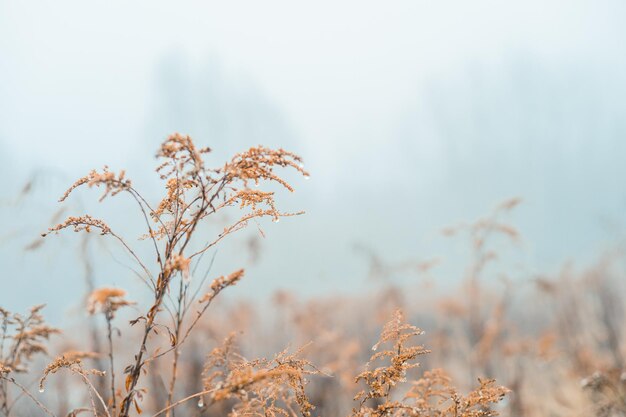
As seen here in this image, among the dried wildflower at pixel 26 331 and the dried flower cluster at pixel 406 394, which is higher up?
the dried wildflower at pixel 26 331

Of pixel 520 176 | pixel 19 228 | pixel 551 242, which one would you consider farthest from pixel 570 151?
pixel 19 228

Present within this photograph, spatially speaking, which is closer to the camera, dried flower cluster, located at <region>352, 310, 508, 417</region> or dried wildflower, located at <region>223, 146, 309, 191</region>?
dried wildflower, located at <region>223, 146, 309, 191</region>

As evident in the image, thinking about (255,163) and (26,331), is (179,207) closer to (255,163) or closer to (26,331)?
(255,163)

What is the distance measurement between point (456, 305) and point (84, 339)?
28.2 ft

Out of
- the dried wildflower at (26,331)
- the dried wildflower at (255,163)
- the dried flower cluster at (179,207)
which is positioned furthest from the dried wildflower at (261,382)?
the dried wildflower at (26,331)

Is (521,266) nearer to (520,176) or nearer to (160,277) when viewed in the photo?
(160,277)

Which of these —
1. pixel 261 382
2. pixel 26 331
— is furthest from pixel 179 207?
pixel 26 331

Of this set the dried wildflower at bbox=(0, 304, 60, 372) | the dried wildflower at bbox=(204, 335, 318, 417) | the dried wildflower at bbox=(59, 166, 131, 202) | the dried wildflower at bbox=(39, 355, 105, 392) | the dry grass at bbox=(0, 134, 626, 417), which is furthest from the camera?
the dried wildflower at bbox=(0, 304, 60, 372)

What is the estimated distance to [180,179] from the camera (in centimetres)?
214

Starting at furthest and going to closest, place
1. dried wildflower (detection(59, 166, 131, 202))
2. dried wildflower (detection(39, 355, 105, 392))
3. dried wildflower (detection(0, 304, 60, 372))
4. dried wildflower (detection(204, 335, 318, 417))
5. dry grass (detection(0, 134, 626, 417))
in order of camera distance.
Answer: dried wildflower (detection(0, 304, 60, 372))
dried wildflower (detection(39, 355, 105, 392))
dry grass (detection(0, 134, 626, 417))
dried wildflower (detection(59, 166, 131, 202))
dried wildflower (detection(204, 335, 318, 417))

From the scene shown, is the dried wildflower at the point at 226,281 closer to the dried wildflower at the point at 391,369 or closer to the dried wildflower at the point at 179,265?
the dried wildflower at the point at 179,265

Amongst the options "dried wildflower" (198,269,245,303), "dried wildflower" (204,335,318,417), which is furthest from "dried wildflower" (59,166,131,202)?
"dried wildflower" (204,335,318,417)

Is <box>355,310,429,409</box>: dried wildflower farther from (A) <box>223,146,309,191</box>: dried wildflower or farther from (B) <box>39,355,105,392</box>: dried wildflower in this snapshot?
(B) <box>39,355,105,392</box>: dried wildflower

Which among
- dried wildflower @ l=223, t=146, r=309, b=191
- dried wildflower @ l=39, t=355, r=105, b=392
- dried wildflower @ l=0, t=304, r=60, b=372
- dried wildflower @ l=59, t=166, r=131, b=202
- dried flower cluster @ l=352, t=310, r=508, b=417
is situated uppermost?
dried wildflower @ l=223, t=146, r=309, b=191
